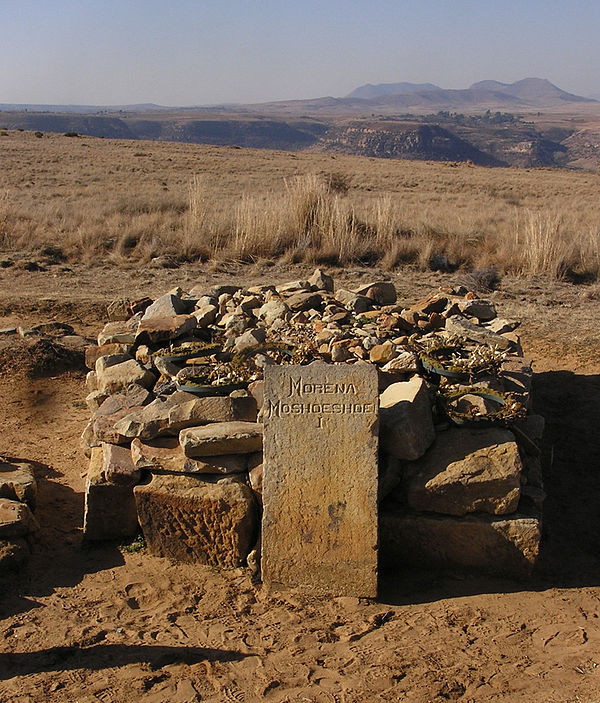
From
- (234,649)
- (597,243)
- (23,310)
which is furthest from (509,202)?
(234,649)

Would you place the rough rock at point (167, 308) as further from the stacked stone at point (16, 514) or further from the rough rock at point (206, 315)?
the stacked stone at point (16, 514)

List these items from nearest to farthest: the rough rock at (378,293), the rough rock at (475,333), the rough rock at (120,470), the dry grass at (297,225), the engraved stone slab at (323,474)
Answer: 1. the engraved stone slab at (323,474)
2. the rough rock at (120,470)
3. the rough rock at (475,333)
4. the rough rock at (378,293)
5. the dry grass at (297,225)

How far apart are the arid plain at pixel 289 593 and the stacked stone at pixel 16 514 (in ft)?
0.39

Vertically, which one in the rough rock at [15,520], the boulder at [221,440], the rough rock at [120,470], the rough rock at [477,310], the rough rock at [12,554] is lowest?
the rough rock at [12,554]

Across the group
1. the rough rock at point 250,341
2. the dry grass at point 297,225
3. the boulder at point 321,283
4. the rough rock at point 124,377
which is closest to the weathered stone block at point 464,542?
the rough rock at point 250,341

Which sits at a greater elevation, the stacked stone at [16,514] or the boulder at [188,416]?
the boulder at [188,416]

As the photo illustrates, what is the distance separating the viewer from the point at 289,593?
395cm

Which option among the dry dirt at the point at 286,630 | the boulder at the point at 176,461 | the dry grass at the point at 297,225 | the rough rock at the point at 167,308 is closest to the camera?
the dry dirt at the point at 286,630

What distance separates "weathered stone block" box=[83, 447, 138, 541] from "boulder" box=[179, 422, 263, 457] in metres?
0.55

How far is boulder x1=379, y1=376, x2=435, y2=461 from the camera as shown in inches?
164

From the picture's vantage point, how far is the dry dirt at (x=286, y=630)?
319 centimetres

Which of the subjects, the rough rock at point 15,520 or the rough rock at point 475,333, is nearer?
the rough rock at point 15,520

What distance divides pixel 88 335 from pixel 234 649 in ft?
19.4

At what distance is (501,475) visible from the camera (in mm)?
4055
